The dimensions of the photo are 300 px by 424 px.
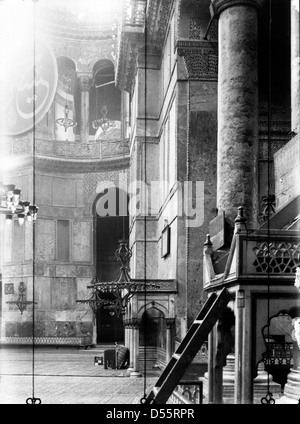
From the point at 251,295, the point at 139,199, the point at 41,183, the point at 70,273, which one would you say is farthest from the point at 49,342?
the point at 251,295

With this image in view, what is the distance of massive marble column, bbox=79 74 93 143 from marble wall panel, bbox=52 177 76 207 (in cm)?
195

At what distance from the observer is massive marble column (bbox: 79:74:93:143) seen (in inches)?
1174

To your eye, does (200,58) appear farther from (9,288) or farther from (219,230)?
(9,288)

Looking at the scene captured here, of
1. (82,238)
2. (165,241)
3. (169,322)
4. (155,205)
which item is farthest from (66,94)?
(169,322)

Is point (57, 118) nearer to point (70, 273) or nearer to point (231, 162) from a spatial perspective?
point (70, 273)

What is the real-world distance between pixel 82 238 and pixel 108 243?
4.26m

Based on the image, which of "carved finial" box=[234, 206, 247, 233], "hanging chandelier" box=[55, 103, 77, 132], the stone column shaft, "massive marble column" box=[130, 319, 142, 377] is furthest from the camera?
→ "hanging chandelier" box=[55, 103, 77, 132]

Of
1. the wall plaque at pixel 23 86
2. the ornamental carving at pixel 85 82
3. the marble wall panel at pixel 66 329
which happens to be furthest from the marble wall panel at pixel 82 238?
the ornamental carving at pixel 85 82

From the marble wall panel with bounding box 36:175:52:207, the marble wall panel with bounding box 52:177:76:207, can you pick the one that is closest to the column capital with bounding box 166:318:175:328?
the marble wall panel with bounding box 36:175:52:207

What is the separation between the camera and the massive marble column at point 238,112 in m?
11.0

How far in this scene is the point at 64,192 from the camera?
29.3 meters

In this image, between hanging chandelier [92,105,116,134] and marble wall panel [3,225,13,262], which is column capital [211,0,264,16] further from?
marble wall panel [3,225,13,262]

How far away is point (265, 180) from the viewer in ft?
53.0

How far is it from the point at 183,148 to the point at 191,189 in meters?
0.98
